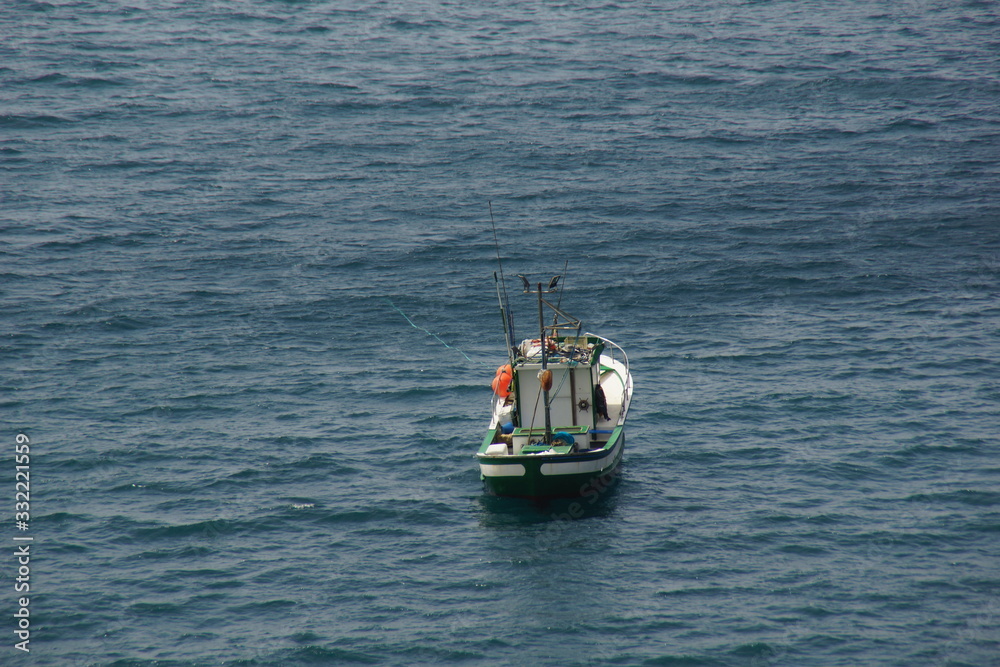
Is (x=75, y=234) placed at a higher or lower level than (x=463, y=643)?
higher

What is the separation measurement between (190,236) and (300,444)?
2466 cm

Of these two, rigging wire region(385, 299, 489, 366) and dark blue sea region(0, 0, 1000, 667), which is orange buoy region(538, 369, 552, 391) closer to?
dark blue sea region(0, 0, 1000, 667)

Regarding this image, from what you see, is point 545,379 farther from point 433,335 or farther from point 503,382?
point 433,335

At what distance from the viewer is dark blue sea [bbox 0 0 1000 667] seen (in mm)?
30281

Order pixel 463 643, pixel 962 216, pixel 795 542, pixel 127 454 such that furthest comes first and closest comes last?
1. pixel 962 216
2. pixel 127 454
3. pixel 795 542
4. pixel 463 643

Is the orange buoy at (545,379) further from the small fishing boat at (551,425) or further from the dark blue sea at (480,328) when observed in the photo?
the dark blue sea at (480,328)

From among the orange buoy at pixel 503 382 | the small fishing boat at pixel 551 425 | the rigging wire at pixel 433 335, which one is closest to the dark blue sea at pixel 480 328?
the rigging wire at pixel 433 335

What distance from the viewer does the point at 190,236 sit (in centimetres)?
6028

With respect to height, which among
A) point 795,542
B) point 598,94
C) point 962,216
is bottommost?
point 795,542

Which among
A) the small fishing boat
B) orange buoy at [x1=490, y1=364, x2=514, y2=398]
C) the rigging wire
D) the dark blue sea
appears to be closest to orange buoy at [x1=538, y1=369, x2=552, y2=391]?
the small fishing boat

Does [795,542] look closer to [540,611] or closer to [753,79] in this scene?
[540,611]

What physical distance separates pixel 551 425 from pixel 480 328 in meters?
13.9

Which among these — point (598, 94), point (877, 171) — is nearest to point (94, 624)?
point (877, 171)

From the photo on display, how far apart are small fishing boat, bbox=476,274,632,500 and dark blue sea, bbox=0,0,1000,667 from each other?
119 cm
